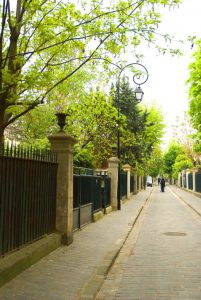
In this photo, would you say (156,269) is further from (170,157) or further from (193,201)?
(170,157)

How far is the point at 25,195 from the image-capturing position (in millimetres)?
7809

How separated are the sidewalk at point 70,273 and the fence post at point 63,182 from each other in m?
0.49

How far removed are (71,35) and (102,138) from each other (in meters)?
17.7

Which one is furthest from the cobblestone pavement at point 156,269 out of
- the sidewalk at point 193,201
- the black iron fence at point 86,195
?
the sidewalk at point 193,201

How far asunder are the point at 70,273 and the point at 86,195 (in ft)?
22.9

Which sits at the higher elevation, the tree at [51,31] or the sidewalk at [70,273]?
the tree at [51,31]

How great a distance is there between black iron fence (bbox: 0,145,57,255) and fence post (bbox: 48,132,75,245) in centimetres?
19

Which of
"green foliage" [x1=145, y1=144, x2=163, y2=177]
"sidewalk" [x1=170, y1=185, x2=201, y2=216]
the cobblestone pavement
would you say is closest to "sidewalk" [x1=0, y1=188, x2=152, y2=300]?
the cobblestone pavement

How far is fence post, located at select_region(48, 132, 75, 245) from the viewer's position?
9844 millimetres

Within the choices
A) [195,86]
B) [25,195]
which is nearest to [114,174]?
[195,86]

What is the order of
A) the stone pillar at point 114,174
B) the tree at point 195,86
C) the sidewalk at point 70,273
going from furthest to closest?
the tree at point 195,86 → the stone pillar at point 114,174 → the sidewalk at point 70,273

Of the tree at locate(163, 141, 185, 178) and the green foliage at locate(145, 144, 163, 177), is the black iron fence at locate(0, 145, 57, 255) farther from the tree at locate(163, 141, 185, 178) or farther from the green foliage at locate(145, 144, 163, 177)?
the tree at locate(163, 141, 185, 178)

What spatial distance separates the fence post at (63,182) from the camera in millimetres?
9844

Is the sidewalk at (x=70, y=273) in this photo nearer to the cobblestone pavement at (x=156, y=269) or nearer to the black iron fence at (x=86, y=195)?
the cobblestone pavement at (x=156, y=269)
